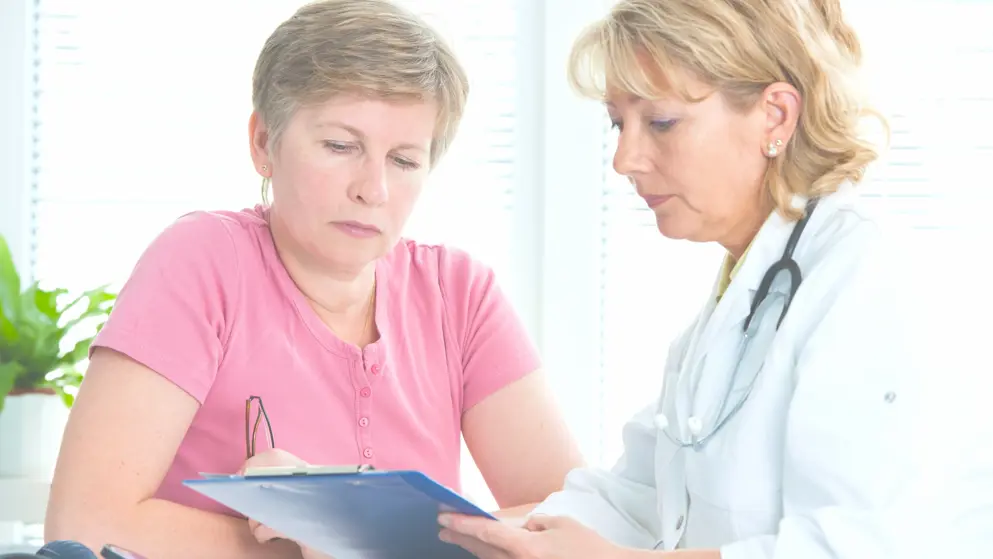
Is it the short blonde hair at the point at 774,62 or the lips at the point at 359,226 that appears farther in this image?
the lips at the point at 359,226

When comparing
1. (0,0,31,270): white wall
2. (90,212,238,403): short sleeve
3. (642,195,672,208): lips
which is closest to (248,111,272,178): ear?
(90,212,238,403): short sleeve

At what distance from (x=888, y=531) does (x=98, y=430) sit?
0.99 meters

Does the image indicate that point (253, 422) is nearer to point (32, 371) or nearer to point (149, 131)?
point (32, 371)

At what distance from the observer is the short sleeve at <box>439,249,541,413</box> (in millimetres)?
1809

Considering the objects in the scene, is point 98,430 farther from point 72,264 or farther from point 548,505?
point 72,264

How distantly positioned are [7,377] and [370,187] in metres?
1.27

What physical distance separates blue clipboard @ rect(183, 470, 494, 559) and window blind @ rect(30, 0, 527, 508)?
1700 mm

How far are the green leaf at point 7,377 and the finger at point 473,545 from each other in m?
1.56

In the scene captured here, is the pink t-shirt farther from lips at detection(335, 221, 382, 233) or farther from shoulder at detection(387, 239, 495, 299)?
lips at detection(335, 221, 382, 233)

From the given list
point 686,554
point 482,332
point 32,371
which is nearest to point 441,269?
point 482,332

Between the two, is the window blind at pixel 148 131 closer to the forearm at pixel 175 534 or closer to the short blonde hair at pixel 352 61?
the short blonde hair at pixel 352 61

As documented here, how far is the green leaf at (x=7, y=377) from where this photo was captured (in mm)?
2449

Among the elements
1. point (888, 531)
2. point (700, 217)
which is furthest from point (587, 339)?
point (888, 531)

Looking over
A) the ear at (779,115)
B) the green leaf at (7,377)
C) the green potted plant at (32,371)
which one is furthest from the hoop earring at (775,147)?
the green leaf at (7,377)
